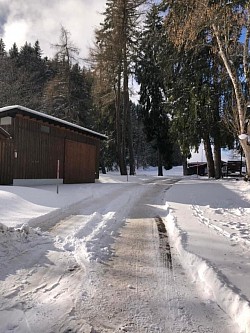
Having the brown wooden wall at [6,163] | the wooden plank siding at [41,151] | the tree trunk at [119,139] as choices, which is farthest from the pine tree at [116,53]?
the brown wooden wall at [6,163]

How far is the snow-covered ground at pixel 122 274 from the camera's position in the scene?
3.13 metres

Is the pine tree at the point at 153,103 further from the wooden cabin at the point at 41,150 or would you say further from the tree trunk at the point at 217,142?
the wooden cabin at the point at 41,150

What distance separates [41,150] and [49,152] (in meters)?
0.63

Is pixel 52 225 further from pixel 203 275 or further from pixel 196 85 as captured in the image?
pixel 196 85

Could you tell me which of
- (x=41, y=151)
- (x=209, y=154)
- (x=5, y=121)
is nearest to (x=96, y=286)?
(x=5, y=121)

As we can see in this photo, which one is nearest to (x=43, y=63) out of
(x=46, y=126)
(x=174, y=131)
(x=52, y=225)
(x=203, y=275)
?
(x=174, y=131)

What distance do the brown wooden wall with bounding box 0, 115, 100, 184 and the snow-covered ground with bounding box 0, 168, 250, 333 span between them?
764 centimetres

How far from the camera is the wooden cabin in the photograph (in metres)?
15.2

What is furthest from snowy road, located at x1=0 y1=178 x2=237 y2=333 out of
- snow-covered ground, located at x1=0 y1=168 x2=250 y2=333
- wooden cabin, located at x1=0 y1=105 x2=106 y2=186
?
wooden cabin, located at x1=0 y1=105 x2=106 y2=186

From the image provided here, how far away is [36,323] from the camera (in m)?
3.03

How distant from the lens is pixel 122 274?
439 centimetres

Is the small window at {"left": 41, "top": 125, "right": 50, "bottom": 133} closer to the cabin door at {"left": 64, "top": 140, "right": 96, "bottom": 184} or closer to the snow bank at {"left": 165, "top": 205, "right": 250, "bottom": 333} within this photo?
the cabin door at {"left": 64, "top": 140, "right": 96, "bottom": 184}

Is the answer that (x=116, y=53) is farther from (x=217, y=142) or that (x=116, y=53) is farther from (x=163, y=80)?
(x=217, y=142)

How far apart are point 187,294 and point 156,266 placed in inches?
40.0
